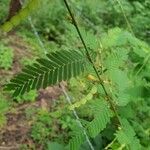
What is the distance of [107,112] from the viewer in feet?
4.03

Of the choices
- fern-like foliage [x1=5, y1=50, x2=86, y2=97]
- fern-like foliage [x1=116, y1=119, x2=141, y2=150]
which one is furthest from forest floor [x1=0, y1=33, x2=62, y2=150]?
Answer: fern-like foliage [x1=5, y1=50, x2=86, y2=97]

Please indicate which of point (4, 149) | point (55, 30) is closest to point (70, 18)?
point (4, 149)

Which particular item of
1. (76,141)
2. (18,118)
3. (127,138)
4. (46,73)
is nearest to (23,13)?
(46,73)

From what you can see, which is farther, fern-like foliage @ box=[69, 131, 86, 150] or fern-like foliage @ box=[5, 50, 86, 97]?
fern-like foliage @ box=[69, 131, 86, 150]

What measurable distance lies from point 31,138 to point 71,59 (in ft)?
9.58

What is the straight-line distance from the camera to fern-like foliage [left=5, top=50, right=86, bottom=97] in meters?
0.75

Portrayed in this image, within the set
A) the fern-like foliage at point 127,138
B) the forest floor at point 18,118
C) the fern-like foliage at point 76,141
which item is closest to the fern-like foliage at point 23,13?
the fern-like foliage at point 76,141

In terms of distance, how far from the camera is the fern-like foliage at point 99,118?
1208 millimetres

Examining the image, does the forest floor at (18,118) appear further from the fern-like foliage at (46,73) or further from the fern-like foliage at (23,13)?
the fern-like foliage at (23,13)

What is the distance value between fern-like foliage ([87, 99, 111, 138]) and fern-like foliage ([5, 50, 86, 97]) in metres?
0.39

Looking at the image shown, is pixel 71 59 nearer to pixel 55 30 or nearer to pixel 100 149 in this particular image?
pixel 100 149

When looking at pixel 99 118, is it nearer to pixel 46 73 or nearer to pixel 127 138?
pixel 127 138

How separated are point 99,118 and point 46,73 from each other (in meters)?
0.51

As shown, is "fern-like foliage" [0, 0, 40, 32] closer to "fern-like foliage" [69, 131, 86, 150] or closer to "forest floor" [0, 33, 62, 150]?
"fern-like foliage" [69, 131, 86, 150]
